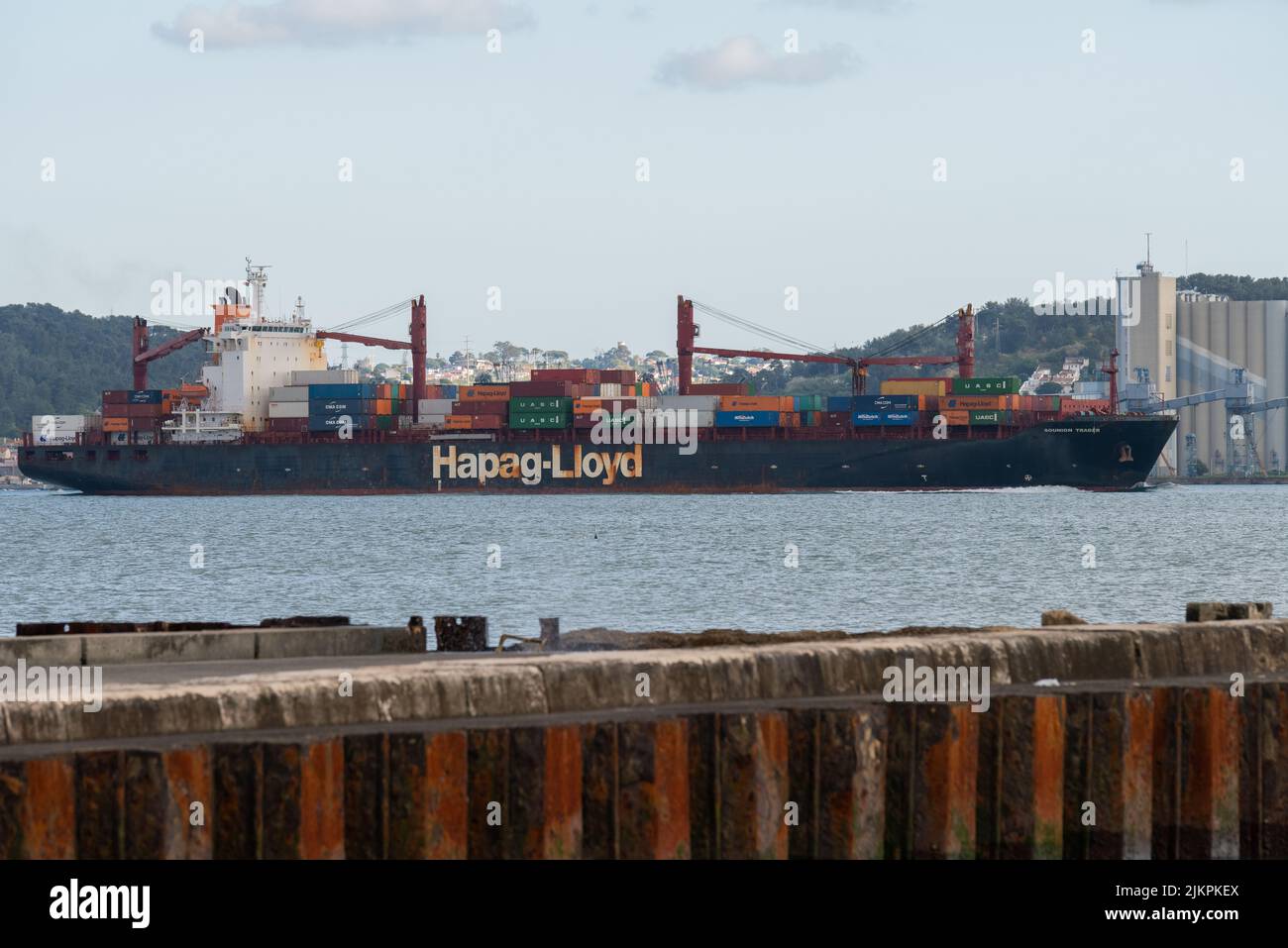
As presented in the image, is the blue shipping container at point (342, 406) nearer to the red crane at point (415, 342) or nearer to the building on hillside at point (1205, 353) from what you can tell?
the red crane at point (415, 342)

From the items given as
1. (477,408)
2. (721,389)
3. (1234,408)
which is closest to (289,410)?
(477,408)

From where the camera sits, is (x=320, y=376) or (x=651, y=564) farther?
(x=320, y=376)

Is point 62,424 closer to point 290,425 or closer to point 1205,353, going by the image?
point 290,425

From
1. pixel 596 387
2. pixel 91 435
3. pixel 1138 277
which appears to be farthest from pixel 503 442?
pixel 1138 277
